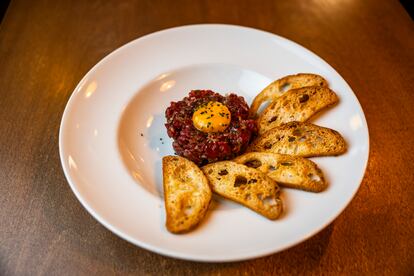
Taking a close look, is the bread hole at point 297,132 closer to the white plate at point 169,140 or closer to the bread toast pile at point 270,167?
the bread toast pile at point 270,167

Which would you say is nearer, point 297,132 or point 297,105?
point 297,132

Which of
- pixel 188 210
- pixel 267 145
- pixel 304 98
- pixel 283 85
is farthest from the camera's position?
pixel 283 85

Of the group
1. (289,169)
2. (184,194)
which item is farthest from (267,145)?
(184,194)

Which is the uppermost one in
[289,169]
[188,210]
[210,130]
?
[289,169]

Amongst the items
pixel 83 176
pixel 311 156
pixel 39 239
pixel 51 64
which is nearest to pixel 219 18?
pixel 51 64

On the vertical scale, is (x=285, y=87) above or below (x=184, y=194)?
above

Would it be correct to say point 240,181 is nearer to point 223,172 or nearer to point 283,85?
point 223,172

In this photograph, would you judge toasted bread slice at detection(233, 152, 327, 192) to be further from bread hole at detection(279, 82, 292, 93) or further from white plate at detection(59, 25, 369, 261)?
bread hole at detection(279, 82, 292, 93)
